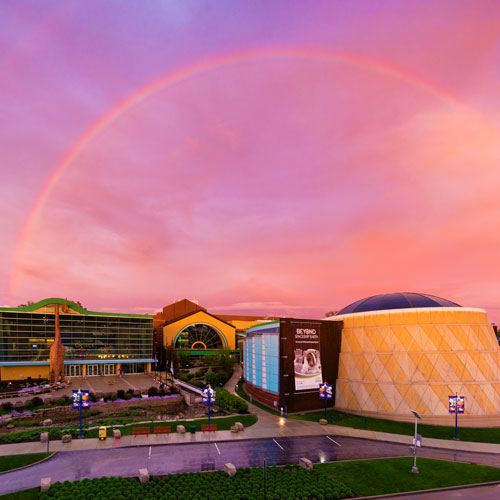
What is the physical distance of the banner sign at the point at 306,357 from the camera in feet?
170

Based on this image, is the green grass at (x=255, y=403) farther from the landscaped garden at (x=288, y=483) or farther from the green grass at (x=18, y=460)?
the green grass at (x=18, y=460)

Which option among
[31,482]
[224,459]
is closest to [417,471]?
[224,459]

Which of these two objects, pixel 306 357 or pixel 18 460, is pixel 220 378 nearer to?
pixel 306 357

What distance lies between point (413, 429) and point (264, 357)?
23.2 m

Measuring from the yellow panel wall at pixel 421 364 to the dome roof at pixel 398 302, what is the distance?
3513mm

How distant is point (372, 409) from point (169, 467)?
31.2 metres

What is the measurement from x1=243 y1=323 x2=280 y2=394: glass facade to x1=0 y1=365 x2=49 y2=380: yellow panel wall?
47643mm

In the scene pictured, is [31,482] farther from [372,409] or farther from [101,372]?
[101,372]

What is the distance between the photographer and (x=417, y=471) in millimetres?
29547

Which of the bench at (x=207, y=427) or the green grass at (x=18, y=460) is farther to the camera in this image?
the bench at (x=207, y=427)

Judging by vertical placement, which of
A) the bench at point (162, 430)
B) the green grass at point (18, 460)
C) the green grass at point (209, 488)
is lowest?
the bench at point (162, 430)

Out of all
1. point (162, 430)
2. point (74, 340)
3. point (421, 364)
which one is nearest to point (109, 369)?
point (74, 340)

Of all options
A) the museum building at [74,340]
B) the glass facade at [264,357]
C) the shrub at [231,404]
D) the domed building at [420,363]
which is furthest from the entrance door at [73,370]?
the domed building at [420,363]

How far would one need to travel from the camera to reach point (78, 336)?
85.2 meters
